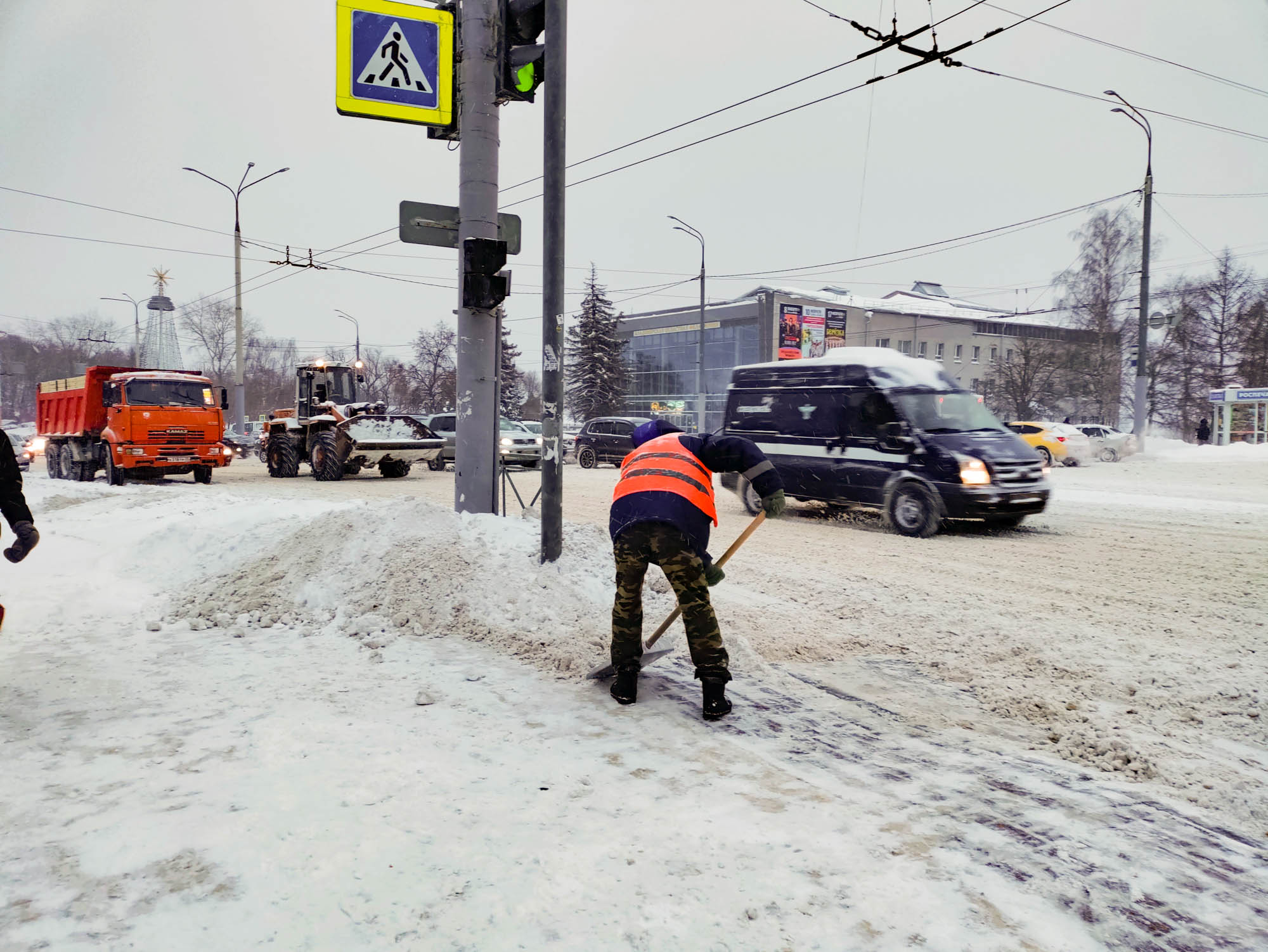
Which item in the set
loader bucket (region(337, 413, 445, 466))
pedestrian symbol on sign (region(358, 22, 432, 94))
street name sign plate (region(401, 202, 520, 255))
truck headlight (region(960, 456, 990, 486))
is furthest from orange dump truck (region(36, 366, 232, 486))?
truck headlight (region(960, 456, 990, 486))

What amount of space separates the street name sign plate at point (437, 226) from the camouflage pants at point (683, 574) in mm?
4099

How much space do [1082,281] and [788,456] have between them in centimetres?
4004

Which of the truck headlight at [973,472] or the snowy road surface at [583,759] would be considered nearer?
the snowy road surface at [583,759]

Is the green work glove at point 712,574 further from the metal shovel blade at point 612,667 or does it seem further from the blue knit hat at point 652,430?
the blue knit hat at point 652,430

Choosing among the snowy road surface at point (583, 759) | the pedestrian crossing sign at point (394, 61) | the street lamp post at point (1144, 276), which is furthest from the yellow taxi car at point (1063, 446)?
the pedestrian crossing sign at point (394, 61)

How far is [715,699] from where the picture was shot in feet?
12.7

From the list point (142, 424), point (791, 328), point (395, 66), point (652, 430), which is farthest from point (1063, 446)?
point (791, 328)

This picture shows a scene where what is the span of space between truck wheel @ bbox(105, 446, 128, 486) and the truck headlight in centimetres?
1690

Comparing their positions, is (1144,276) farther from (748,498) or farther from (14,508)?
(14,508)

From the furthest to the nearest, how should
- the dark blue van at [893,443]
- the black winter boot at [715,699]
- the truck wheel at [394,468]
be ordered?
the truck wheel at [394,468], the dark blue van at [893,443], the black winter boot at [715,699]

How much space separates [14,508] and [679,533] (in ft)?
11.2

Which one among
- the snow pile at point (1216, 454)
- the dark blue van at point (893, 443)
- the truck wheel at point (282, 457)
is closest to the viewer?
the dark blue van at point (893, 443)

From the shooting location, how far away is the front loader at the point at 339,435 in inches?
734

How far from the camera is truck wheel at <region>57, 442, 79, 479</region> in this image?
19344 millimetres
